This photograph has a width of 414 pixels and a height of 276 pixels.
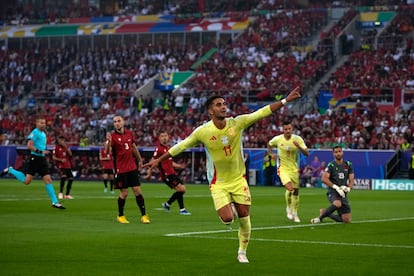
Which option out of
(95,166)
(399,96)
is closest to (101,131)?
(95,166)

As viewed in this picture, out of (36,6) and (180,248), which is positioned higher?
(36,6)

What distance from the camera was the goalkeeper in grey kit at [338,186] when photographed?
22141mm

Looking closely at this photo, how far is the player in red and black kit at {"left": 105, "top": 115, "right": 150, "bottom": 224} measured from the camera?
2214 cm

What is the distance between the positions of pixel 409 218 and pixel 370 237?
20.3 feet

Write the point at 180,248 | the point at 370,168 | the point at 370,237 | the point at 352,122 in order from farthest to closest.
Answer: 1. the point at 352,122
2. the point at 370,168
3. the point at 370,237
4. the point at 180,248

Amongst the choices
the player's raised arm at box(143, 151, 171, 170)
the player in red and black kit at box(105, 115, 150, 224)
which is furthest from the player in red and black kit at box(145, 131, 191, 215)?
the player's raised arm at box(143, 151, 171, 170)

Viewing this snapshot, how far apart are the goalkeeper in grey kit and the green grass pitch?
1.06 feet

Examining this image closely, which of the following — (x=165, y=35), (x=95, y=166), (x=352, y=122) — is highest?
(x=165, y=35)

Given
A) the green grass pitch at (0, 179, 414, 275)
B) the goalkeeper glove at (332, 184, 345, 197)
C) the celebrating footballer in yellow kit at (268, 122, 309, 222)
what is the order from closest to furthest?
the green grass pitch at (0, 179, 414, 275) → the goalkeeper glove at (332, 184, 345, 197) → the celebrating footballer in yellow kit at (268, 122, 309, 222)

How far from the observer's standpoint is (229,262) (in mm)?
14109

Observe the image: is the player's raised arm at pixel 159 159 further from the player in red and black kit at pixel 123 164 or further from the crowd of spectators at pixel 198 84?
the crowd of spectators at pixel 198 84

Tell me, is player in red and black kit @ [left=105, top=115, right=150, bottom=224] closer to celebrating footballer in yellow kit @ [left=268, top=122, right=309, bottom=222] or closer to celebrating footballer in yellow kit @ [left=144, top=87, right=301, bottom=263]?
celebrating footballer in yellow kit @ [left=268, top=122, right=309, bottom=222]

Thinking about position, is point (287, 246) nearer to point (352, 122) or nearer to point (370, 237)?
point (370, 237)

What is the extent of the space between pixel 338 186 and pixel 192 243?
651 centimetres
